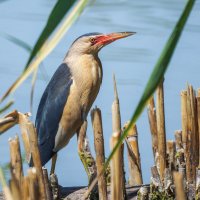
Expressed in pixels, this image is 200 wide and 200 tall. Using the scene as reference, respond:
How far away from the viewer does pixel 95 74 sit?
18.5ft

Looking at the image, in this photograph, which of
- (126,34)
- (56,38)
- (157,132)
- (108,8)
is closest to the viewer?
(56,38)

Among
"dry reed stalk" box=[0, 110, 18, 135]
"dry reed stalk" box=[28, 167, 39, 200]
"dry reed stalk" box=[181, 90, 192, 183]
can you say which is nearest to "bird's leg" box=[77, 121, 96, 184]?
"dry reed stalk" box=[181, 90, 192, 183]

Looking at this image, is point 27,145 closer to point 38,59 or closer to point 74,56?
point 38,59

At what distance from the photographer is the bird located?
5.50m

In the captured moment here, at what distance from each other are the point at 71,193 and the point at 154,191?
0.67 meters

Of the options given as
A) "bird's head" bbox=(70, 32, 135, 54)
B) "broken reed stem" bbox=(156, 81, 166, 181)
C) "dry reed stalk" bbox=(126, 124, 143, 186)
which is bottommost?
"dry reed stalk" bbox=(126, 124, 143, 186)

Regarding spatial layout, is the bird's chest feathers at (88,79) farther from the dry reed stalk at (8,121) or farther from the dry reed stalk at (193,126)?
the dry reed stalk at (8,121)

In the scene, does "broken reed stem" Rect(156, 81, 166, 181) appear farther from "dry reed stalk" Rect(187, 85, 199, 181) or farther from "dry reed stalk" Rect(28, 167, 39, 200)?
"dry reed stalk" Rect(28, 167, 39, 200)

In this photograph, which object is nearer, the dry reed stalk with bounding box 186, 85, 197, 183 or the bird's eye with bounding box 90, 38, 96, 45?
the dry reed stalk with bounding box 186, 85, 197, 183

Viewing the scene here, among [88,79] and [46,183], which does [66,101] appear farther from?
[46,183]

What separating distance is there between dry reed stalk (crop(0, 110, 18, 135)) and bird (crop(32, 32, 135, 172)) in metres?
2.64

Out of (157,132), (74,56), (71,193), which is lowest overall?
(71,193)

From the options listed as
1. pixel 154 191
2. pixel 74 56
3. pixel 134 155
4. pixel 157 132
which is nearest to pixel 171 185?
pixel 154 191

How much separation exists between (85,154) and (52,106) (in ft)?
2.26
